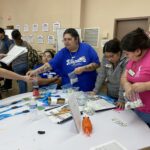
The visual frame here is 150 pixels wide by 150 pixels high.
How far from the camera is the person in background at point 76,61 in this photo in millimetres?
2395

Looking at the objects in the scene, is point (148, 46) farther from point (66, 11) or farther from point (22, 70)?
point (66, 11)

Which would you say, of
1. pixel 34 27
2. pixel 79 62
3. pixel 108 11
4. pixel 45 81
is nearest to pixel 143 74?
pixel 79 62

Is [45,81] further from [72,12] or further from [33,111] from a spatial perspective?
[72,12]

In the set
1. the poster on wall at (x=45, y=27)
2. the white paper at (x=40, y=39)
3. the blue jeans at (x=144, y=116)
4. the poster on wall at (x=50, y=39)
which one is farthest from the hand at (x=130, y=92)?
the white paper at (x=40, y=39)

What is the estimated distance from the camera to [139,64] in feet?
5.08

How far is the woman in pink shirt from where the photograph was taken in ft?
4.76

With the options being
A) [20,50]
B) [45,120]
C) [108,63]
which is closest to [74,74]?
[108,63]

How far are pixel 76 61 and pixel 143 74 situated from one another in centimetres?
107

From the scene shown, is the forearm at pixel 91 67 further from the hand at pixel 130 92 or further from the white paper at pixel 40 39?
the white paper at pixel 40 39

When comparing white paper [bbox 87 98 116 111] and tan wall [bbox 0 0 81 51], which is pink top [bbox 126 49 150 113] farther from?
tan wall [bbox 0 0 81 51]

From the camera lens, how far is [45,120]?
5.39 ft

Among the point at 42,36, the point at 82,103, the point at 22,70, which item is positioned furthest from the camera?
the point at 42,36

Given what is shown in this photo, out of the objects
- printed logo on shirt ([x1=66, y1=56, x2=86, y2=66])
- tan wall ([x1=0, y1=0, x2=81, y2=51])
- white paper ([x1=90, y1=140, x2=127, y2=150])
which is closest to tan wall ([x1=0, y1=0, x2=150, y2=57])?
tan wall ([x1=0, y1=0, x2=81, y2=51])

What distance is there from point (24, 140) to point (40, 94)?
3.11 ft
